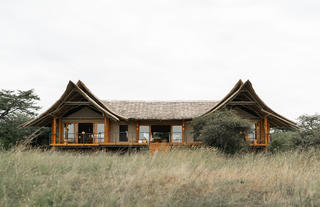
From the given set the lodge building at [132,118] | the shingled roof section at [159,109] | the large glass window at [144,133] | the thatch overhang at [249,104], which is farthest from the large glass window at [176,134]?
the thatch overhang at [249,104]

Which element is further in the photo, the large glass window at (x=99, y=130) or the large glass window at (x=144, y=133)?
the large glass window at (x=144, y=133)

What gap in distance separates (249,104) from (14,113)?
759 inches

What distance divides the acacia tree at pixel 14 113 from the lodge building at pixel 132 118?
5034 mm

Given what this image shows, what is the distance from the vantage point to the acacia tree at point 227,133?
15.7 m

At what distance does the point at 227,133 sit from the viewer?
51.6 feet

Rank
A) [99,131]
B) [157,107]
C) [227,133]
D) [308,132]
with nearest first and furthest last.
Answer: [227,133]
[308,132]
[99,131]
[157,107]

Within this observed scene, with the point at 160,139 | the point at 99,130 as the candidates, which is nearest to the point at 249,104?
the point at 160,139

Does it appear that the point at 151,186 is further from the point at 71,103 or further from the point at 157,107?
the point at 157,107

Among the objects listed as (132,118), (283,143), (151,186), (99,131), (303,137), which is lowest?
(283,143)

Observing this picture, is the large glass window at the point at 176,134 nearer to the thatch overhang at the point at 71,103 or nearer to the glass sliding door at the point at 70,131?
the thatch overhang at the point at 71,103

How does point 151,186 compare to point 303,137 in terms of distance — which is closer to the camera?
point 151,186

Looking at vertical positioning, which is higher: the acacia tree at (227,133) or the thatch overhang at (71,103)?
the thatch overhang at (71,103)

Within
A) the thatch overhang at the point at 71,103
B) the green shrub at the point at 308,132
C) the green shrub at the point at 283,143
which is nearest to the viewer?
the green shrub at the point at 308,132

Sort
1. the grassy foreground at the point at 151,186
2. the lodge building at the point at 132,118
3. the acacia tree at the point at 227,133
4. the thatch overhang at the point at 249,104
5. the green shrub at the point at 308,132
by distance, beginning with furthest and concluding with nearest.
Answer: the lodge building at the point at 132,118, the thatch overhang at the point at 249,104, the green shrub at the point at 308,132, the acacia tree at the point at 227,133, the grassy foreground at the point at 151,186
